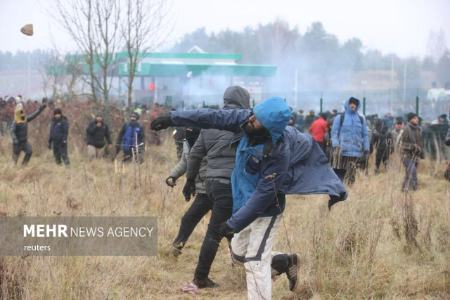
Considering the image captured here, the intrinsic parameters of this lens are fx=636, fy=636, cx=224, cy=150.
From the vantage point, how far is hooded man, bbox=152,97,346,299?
414cm

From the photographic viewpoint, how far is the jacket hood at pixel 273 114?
13.3 ft

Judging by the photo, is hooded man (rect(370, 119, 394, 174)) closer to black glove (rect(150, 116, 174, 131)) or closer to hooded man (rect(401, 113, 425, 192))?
hooded man (rect(401, 113, 425, 192))

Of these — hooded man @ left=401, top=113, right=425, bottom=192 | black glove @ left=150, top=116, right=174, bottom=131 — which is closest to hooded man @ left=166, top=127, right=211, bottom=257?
black glove @ left=150, top=116, right=174, bottom=131

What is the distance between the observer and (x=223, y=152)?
5410 millimetres

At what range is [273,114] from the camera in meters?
4.04

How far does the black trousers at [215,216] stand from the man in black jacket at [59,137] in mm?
10434

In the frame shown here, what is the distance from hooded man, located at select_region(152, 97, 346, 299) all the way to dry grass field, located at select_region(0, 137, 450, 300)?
599 mm

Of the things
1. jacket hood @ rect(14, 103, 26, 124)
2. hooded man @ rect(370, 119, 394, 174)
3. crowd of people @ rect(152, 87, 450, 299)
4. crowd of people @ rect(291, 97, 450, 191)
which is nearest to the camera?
crowd of people @ rect(152, 87, 450, 299)

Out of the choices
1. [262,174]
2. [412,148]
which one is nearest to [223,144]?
[262,174]

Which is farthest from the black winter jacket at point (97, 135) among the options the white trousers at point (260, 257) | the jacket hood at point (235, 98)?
the white trousers at point (260, 257)

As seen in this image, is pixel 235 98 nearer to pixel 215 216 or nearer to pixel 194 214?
pixel 215 216

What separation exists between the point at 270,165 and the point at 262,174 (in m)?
0.08

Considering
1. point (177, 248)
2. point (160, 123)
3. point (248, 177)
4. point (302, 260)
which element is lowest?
point (177, 248)

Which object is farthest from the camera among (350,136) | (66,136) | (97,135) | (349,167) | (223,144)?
(97,135)
